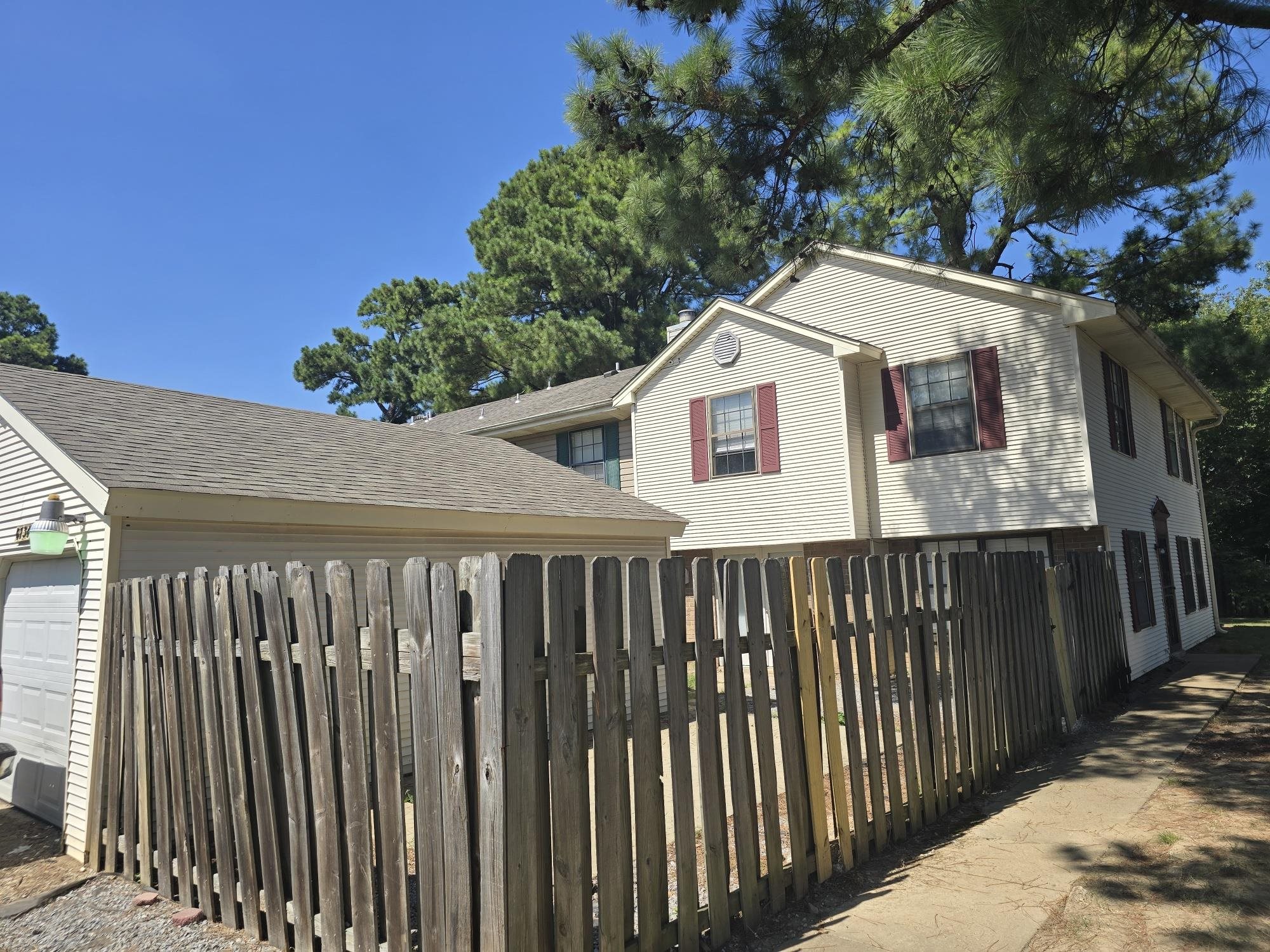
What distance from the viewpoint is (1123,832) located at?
5.38 meters

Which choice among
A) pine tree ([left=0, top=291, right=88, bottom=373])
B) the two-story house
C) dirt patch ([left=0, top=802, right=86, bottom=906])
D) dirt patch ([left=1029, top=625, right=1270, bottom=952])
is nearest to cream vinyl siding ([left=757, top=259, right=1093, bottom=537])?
the two-story house

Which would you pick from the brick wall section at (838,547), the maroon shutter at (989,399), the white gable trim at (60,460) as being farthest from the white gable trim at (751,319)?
the white gable trim at (60,460)

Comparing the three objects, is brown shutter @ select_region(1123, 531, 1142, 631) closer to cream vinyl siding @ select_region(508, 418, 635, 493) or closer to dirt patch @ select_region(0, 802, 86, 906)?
cream vinyl siding @ select_region(508, 418, 635, 493)

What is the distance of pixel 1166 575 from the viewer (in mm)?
15703

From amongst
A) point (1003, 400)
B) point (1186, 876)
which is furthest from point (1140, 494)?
point (1186, 876)

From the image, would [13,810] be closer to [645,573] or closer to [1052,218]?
[645,573]

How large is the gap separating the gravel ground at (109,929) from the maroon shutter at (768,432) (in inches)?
472

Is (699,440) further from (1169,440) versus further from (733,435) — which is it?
(1169,440)

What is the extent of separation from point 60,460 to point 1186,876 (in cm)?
807

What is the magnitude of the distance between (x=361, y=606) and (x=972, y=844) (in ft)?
20.3

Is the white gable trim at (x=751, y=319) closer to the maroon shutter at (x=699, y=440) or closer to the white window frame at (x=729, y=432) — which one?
the maroon shutter at (x=699, y=440)

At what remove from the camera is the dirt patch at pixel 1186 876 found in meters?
3.89

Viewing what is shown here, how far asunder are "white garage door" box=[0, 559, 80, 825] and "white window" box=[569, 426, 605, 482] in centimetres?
1199

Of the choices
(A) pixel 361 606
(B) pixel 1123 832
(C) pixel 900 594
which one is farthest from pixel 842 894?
(A) pixel 361 606
